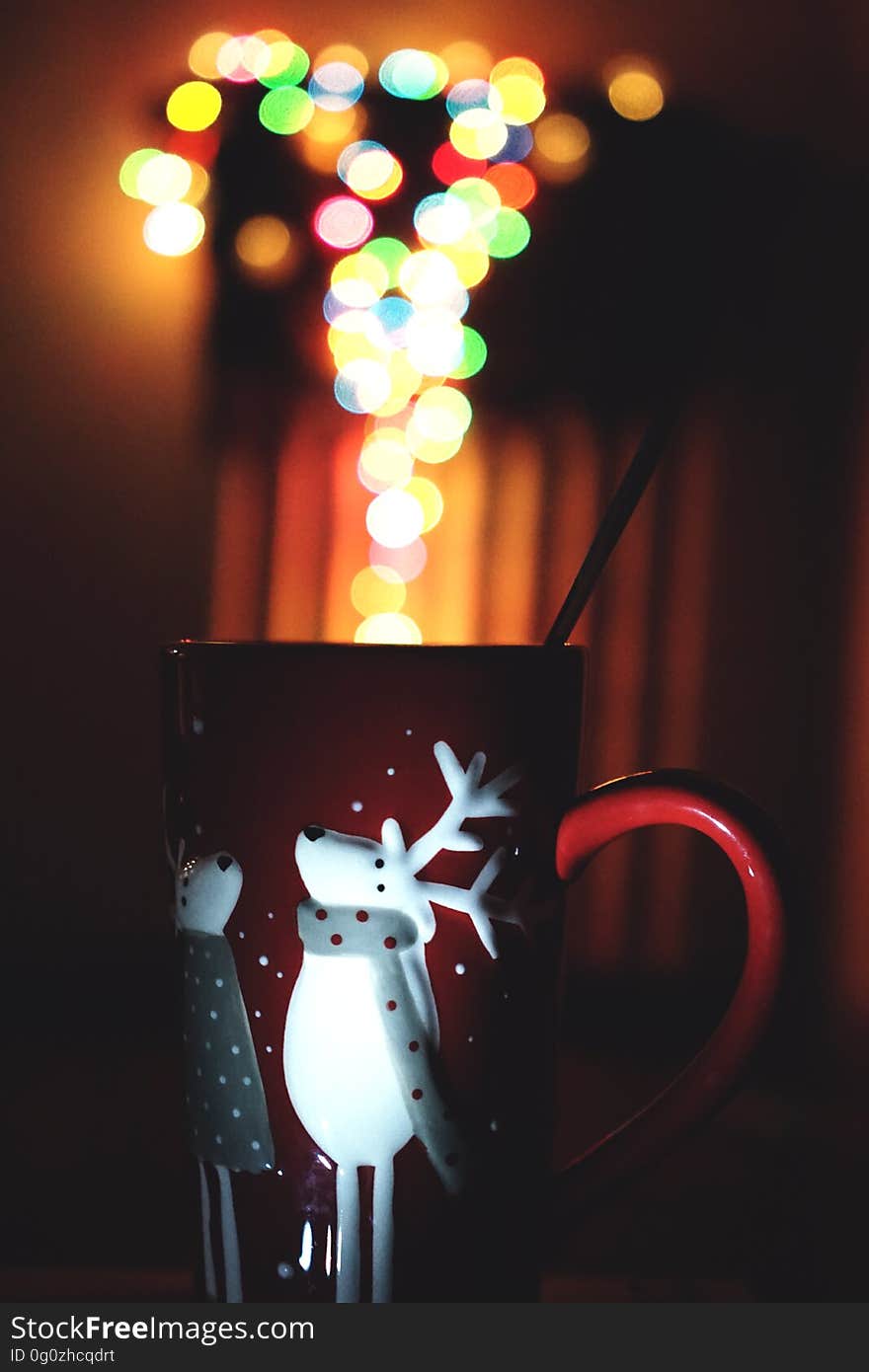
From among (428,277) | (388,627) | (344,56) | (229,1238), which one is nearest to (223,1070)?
(229,1238)

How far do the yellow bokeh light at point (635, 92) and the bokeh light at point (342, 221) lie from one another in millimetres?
319

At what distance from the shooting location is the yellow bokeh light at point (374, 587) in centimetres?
132

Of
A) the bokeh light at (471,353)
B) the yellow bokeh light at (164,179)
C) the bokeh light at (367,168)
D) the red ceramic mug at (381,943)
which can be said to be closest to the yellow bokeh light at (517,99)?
the bokeh light at (367,168)

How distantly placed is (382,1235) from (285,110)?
4.32 ft

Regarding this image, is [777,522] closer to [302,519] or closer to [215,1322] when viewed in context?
[302,519]

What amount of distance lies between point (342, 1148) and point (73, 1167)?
340 mm

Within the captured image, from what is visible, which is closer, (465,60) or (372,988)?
(372,988)

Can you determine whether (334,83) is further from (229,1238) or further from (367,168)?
(229,1238)

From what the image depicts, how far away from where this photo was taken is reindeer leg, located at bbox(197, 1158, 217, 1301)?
28 cm

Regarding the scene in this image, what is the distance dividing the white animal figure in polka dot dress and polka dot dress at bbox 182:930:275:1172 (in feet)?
0.04

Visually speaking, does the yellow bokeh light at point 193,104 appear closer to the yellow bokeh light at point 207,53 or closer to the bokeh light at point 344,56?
the yellow bokeh light at point 207,53

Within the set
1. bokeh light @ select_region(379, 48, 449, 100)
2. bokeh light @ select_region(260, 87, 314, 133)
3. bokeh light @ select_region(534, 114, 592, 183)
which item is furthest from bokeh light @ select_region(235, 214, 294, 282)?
bokeh light @ select_region(534, 114, 592, 183)

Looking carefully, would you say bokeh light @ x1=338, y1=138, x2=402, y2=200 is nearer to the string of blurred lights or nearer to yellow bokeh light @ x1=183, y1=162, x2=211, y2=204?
the string of blurred lights

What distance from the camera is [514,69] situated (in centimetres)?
128
